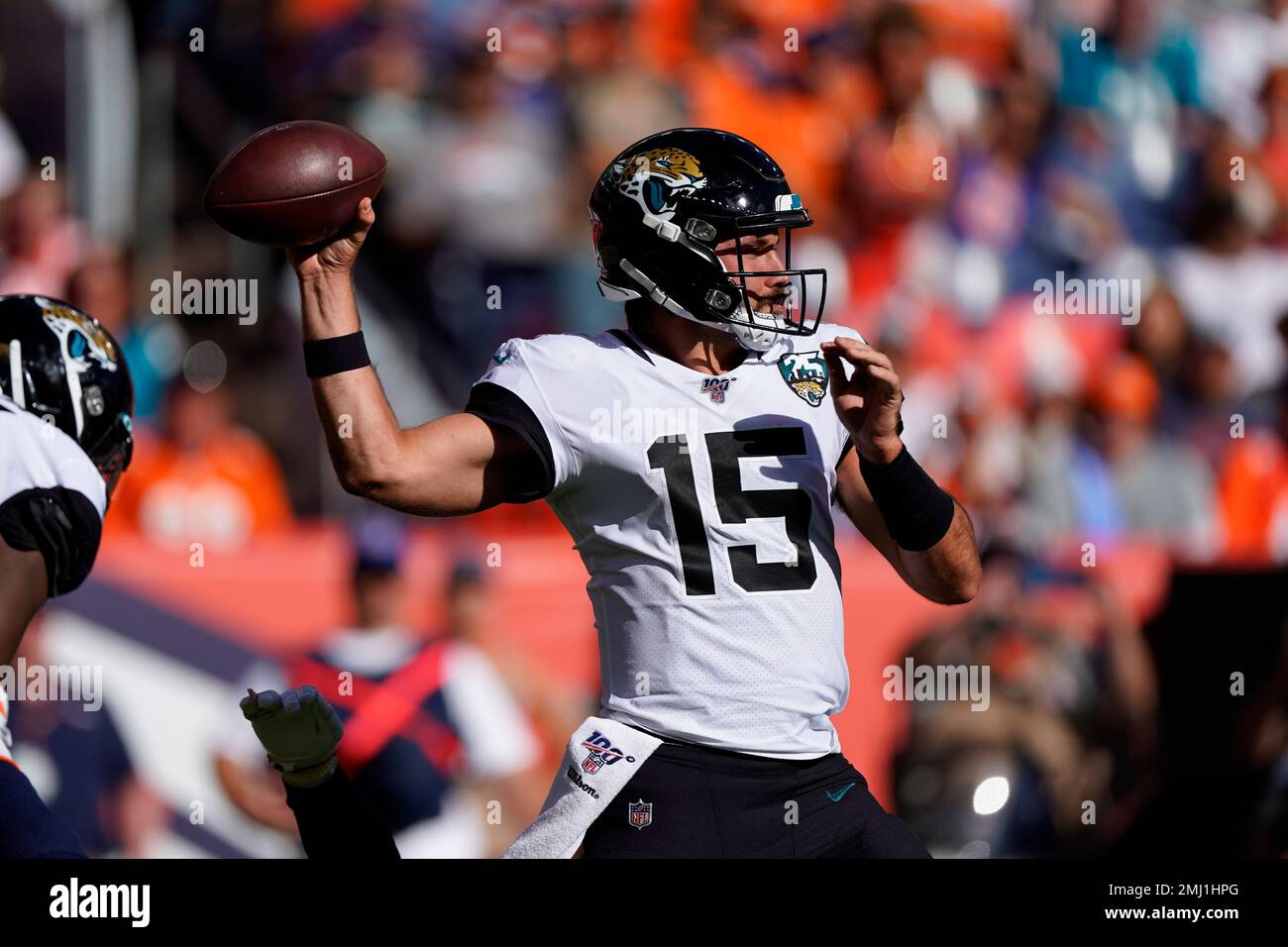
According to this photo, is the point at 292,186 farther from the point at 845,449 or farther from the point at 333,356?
the point at 845,449

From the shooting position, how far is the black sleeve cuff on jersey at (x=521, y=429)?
310 cm

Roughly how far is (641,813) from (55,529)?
114cm

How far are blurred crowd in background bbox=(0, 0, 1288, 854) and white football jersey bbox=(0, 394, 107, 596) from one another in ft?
10.2

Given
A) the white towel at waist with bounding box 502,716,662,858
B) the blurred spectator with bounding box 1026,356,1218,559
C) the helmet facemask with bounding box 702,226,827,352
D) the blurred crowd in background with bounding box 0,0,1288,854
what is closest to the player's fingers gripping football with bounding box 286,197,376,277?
the helmet facemask with bounding box 702,226,827,352

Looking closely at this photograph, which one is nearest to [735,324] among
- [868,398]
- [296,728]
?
[868,398]

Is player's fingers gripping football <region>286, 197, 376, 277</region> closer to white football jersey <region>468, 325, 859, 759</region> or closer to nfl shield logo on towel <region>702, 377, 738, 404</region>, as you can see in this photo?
white football jersey <region>468, 325, 859, 759</region>

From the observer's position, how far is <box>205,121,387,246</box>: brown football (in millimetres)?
2955

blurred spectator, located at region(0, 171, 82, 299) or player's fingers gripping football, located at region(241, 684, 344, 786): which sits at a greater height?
blurred spectator, located at region(0, 171, 82, 299)

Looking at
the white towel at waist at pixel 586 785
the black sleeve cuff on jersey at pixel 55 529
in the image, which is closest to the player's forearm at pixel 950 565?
the white towel at waist at pixel 586 785

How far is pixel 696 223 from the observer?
3.27m

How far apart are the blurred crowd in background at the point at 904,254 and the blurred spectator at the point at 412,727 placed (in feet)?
2.28

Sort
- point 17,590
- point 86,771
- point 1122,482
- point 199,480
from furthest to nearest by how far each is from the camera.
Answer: point 1122,482
point 199,480
point 86,771
point 17,590

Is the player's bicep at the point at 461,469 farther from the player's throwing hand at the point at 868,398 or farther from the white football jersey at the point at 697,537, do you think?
the player's throwing hand at the point at 868,398
